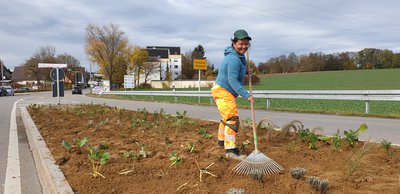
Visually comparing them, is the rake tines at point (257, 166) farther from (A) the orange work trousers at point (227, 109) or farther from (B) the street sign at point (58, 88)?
(B) the street sign at point (58, 88)

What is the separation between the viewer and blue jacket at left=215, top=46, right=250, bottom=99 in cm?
443

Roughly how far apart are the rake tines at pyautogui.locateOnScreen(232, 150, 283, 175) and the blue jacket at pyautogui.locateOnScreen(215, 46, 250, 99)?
83cm

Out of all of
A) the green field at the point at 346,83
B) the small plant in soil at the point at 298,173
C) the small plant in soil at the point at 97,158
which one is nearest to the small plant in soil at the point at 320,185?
the small plant in soil at the point at 298,173

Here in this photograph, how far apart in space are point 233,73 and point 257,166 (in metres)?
1.27

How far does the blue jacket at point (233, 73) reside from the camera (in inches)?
175

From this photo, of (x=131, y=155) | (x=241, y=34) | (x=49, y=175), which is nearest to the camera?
(x=49, y=175)

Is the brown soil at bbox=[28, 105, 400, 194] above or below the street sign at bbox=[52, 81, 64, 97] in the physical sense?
below

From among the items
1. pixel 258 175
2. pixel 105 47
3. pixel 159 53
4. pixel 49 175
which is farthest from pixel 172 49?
pixel 258 175

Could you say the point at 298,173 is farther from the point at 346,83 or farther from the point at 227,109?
the point at 346,83

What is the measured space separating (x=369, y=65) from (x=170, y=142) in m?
104

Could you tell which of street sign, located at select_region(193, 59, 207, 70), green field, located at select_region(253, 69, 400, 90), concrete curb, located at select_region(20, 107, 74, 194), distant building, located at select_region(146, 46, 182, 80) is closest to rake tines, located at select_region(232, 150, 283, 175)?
concrete curb, located at select_region(20, 107, 74, 194)

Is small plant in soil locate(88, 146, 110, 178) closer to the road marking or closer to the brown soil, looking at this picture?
the brown soil

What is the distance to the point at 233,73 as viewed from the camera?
4.48 m

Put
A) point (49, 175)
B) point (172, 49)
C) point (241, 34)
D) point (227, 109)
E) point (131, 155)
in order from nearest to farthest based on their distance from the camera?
1. point (49, 175)
2. point (241, 34)
3. point (227, 109)
4. point (131, 155)
5. point (172, 49)
